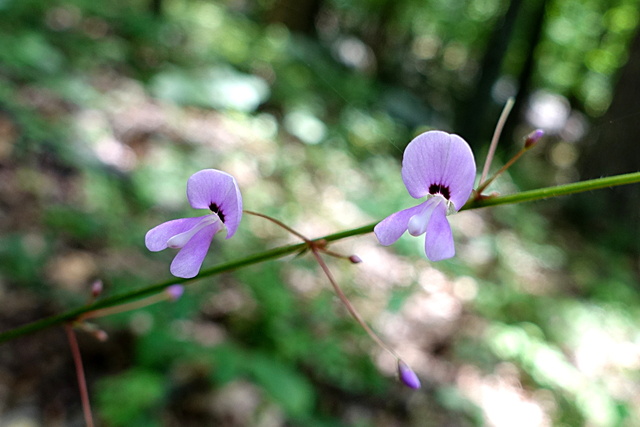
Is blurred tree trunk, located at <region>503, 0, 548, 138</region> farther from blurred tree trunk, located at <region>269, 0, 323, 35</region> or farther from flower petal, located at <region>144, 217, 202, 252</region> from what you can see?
flower petal, located at <region>144, 217, 202, 252</region>

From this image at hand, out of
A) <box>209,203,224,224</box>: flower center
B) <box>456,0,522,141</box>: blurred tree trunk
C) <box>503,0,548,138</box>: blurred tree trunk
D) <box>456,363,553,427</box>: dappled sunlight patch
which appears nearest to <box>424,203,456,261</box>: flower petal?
<box>209,203,224,224</box>: flower center

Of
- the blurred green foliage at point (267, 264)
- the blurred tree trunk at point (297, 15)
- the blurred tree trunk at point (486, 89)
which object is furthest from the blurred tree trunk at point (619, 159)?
the blurred tree trunk at point (297, 15)

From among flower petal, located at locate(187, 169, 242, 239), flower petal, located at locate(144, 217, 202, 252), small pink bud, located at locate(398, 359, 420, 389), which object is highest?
flower petal, located at locate(187, 169, 242, 239)

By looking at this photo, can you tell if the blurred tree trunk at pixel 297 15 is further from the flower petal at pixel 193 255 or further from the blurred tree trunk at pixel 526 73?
the flower petal at pixel 193 255

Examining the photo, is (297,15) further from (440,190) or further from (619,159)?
(440,190)

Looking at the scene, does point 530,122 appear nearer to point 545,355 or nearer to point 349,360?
point 545,355

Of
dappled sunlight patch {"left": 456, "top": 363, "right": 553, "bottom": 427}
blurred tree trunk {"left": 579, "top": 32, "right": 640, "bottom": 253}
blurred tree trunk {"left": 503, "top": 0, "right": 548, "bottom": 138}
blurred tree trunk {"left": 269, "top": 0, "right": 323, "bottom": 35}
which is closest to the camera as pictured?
A: dappled sunlight patch {"left": 456, "top": 363, "right": 553, "bottom": 427}

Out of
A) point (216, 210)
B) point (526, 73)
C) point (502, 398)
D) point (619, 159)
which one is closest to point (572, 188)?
point (216, 210)
